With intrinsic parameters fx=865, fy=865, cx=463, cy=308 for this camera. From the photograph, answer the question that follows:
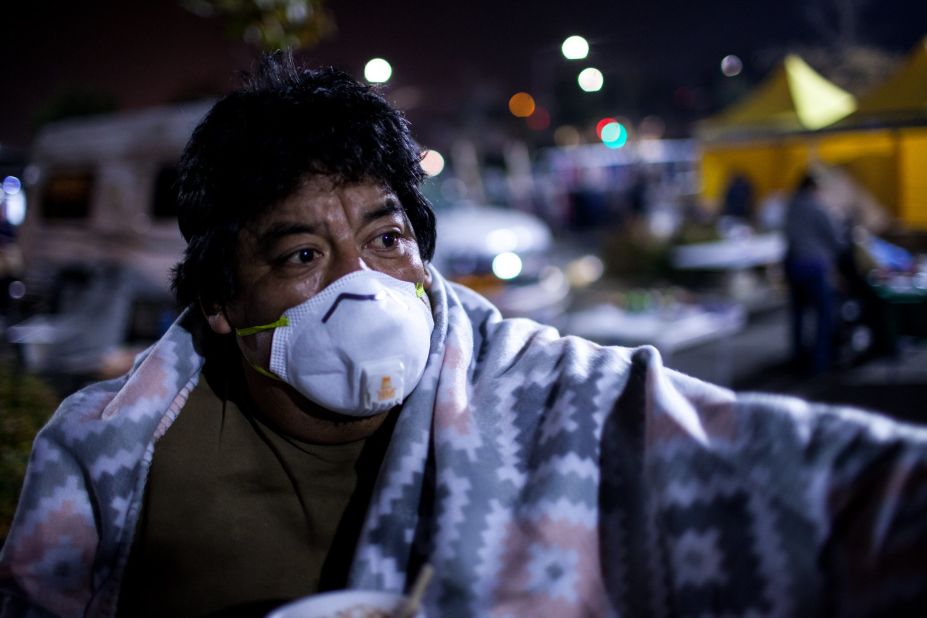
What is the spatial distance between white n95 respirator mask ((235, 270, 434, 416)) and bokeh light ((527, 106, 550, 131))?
139 ft

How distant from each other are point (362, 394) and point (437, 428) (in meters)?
0.17

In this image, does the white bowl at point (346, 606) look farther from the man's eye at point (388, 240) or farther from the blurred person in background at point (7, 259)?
the blurred person in background at point (7, 259)

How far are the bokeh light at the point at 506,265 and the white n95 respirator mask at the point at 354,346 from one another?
8861mm

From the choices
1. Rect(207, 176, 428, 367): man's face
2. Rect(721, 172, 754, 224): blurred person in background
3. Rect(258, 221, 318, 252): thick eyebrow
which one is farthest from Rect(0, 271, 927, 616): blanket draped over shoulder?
Rect(721, 172, 754, 224): blurred person in background

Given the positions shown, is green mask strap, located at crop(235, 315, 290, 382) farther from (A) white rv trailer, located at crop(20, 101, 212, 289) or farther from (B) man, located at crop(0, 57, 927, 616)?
(A) white rv trailer, located at crop(20, 101, 212, 289)

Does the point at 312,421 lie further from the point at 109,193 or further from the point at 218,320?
the point at 109,193

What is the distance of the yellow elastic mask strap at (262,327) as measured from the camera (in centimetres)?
184

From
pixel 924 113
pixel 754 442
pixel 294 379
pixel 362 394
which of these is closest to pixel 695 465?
pixel 754 442

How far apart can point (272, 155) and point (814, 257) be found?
8.08 m

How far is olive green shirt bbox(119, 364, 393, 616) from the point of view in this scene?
5.94ft

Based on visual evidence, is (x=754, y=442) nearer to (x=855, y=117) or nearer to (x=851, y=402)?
(x=851, y=402)

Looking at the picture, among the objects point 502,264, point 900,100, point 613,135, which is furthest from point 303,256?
point 613,135

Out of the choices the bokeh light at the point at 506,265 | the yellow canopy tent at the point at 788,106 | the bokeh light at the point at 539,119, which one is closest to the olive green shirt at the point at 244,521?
the bokeh light at the point at 506,265

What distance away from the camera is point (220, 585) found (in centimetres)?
181
